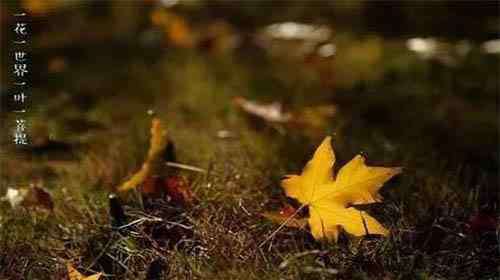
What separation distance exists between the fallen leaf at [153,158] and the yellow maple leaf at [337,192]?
32cm

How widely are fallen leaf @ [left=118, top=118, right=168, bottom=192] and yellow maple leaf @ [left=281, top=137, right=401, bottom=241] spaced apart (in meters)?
0.32

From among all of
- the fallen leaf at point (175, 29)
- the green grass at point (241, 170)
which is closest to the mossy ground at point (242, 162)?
the green grass at point (241, 170)

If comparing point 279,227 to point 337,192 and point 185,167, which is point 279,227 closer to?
point 337,192

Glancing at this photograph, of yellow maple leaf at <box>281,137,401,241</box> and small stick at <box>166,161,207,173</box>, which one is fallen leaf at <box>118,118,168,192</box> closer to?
small stick at <box>166,161,207,173</box>

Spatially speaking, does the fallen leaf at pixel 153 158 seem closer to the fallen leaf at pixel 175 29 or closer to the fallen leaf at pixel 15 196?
the fallen leaf at pixel 15 196

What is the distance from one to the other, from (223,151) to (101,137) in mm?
440

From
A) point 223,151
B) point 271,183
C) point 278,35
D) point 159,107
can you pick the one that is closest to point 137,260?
point 271,183

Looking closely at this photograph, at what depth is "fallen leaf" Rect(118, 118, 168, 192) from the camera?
4.43ft

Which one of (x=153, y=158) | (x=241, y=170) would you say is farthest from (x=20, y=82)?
(x=241, y=170)

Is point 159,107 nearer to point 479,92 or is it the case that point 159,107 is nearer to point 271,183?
point 271,183

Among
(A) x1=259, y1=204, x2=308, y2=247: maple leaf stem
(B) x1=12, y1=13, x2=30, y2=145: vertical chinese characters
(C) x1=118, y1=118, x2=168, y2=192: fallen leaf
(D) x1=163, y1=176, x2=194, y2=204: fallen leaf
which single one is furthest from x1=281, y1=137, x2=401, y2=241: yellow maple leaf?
(B) x1=12, y1=13, x2=30, y2=145: vertical chinese characters

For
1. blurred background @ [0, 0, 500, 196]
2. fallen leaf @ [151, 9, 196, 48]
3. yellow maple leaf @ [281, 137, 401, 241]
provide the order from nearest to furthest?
1. yellow maple leaf @ [281, 137, 401, 241]
2. blurred background @ [0, 0, 500, 196]
3. fallen leaf @ [151, 9, 196, 48]

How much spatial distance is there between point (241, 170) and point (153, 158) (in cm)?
18

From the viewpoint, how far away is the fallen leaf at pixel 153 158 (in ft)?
4.43
